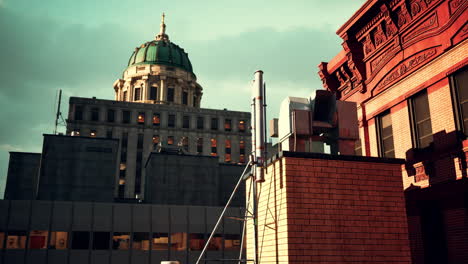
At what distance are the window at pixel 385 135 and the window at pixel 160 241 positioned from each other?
1130 inches

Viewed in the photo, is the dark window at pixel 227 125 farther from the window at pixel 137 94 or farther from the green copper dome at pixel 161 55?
the window at pixel 137 94

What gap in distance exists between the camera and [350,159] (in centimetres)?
1355

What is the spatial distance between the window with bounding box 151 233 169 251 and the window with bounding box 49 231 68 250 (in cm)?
777

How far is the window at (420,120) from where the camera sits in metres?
16.5

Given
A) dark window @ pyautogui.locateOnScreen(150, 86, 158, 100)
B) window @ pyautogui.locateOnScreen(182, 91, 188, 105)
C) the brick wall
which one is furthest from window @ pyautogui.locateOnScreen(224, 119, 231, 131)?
the brick wall

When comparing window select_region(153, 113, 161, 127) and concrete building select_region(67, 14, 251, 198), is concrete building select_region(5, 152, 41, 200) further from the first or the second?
window select_region(153, 113, 161, 127)

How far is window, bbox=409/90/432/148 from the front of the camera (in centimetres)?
1647

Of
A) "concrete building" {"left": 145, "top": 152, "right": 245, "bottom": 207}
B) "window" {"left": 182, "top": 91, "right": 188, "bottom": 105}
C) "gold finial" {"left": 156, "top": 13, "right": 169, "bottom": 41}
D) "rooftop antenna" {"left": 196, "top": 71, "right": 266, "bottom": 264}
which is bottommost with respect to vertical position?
"rooftop antenna" {"left": 196, "top": 71, "right": 266, "bottom": 264}

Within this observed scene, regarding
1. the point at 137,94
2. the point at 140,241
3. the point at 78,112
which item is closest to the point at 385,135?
the point at 140,241

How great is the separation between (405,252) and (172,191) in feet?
187

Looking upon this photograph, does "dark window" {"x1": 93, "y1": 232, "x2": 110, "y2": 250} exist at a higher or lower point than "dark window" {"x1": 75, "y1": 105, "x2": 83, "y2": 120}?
lower

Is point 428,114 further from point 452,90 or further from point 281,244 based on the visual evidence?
point 281,244

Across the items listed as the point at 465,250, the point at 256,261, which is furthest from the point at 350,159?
the point at 465,250

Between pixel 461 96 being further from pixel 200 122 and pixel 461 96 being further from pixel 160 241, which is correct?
pixel 200 122
